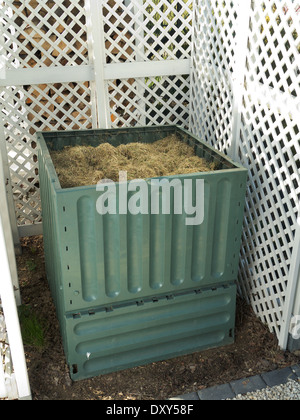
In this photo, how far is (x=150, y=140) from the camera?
9.91ft

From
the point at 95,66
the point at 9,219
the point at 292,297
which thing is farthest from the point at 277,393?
the point at 95,66

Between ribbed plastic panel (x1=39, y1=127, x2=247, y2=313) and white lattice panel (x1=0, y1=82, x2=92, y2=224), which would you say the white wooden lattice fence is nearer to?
white lattice panel (x1=0, y1=82, x2=92, y2=224)

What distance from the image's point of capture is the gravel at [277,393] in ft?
7.63

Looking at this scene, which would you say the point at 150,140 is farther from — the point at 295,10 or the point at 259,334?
Result: the point at 259,334

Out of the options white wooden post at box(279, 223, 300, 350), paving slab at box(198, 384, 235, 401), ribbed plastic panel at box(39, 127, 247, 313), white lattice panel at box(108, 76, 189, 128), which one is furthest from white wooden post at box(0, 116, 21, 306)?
white wooden post at box(279, 223, 300, 350)

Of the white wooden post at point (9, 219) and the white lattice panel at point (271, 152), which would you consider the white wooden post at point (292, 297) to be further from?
the white wooden post at point (9, 219)

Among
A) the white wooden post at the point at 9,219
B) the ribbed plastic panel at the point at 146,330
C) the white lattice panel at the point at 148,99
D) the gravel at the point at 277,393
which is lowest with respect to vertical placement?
the gravel at the point at 277,393

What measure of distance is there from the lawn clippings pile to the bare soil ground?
3.76ft

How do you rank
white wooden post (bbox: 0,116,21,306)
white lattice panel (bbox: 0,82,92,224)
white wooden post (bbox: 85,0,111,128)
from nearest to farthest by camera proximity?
white wooden post (bbox: 0,116,21,306) < white wooden post (bbox: 85,0,111,128) < white lattice panel (bbox: 0,82,92,224)

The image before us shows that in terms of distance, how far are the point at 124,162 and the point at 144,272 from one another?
2.24 feet

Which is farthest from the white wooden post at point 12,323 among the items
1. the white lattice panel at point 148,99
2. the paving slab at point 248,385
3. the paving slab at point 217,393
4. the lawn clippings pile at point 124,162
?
the white lattice panel at point 148,99

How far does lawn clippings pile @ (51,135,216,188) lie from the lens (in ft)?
7.67

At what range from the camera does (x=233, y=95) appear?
276 cm

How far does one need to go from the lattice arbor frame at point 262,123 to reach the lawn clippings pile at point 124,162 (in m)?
0.37
